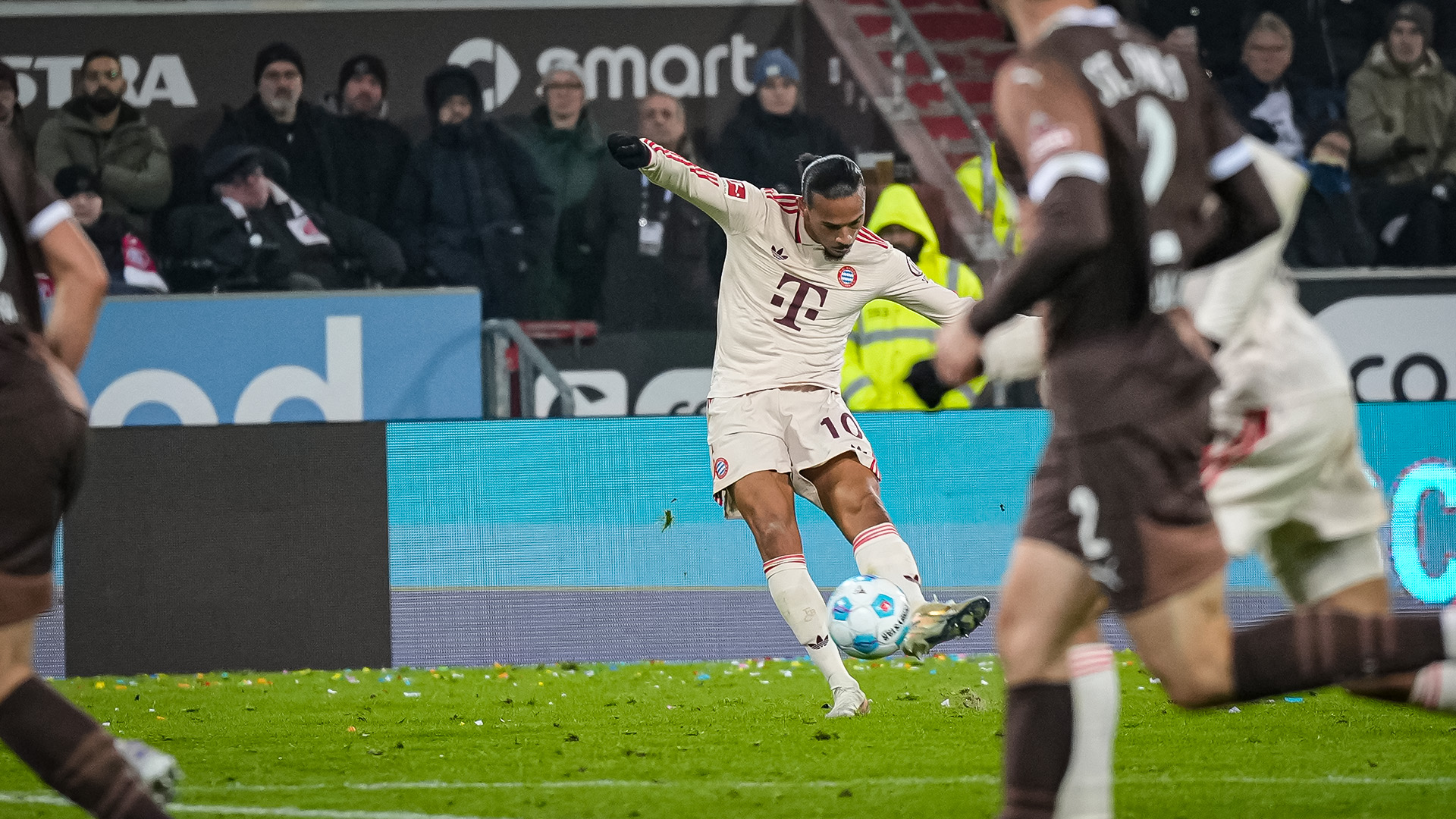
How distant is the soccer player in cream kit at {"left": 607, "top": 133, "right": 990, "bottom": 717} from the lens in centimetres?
677

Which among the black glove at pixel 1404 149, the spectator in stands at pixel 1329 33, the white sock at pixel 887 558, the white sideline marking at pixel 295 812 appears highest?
the spectator in stands at pixel 1329 33

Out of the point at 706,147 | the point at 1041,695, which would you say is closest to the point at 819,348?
the point at 1041,695

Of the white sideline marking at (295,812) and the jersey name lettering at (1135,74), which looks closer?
the jersey name lettering at (1135,74)

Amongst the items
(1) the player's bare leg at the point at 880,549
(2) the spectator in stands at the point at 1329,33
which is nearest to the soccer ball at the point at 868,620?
(1) the player's bare leg at the point at 880,549

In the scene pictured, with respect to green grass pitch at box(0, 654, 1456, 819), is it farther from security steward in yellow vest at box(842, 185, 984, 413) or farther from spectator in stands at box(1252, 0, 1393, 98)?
spectator in stands at box(1252, 0, 1393, 98)

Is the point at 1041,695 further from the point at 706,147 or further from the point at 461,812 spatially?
the point at 706,147

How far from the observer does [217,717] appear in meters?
7.12

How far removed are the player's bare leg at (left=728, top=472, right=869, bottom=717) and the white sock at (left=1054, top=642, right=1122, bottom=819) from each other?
2.97 meters

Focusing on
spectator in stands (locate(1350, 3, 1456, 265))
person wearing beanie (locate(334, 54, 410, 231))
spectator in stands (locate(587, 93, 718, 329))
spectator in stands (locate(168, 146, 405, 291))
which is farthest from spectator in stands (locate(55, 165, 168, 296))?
spectator in stands (locate(1350, 3, 1456, 265))

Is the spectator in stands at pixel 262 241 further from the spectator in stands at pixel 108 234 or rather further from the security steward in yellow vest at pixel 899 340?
the security steward in yellow vest at pixel 899 340

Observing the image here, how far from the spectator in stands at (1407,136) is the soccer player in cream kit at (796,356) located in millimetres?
6118

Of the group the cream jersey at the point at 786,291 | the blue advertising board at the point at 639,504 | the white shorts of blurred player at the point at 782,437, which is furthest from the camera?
the blue advertising board at the point at 639,504

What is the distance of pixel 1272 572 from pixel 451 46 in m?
9.88

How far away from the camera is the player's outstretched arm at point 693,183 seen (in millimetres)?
6723
